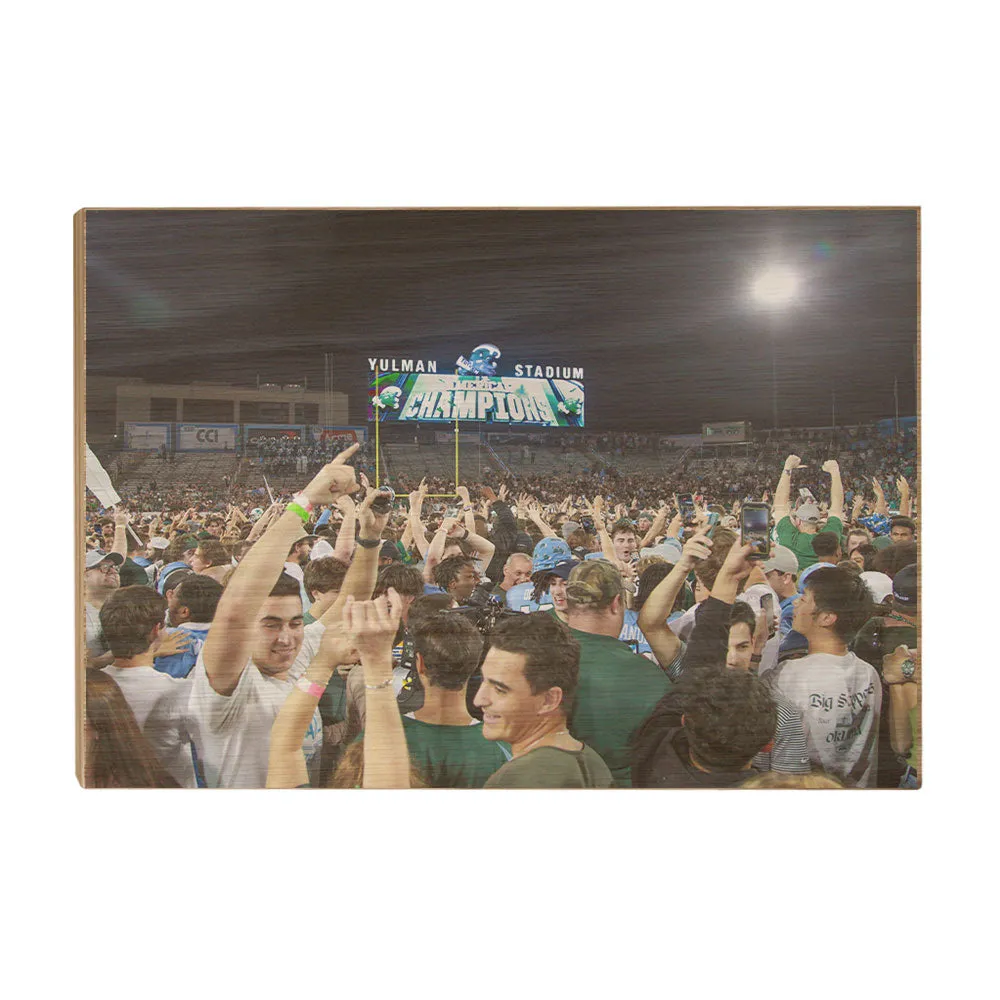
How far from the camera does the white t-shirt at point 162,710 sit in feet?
12.6

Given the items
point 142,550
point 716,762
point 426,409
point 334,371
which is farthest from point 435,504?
point 716,762

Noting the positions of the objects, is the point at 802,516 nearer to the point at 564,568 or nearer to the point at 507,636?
the point at 564,568

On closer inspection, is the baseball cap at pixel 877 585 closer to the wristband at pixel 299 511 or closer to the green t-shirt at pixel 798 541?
the green t-shirt at pixel 798 541

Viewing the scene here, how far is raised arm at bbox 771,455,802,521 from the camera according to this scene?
3869 millimetres

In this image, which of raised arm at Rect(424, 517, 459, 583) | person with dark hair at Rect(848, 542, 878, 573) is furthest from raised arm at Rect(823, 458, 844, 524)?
raised arm at Rect(424, 517, 459, 583)

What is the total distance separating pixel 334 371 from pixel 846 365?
5.58ft

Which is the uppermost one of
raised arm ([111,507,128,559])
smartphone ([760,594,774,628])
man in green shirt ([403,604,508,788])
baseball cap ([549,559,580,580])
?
raised arm ([111,507,128,559])

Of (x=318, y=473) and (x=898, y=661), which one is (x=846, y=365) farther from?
(x=318, y=473)

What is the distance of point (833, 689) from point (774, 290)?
1331 millimetres

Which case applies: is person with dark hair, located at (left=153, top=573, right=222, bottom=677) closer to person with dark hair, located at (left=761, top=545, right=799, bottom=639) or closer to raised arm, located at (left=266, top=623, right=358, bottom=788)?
raised arm, located at (left=266, top=623, right=358, bottom=788)

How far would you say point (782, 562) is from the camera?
385 centimetres

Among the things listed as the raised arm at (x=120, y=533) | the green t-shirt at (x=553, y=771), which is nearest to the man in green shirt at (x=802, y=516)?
the green t-shirt at (x=553, y=771)

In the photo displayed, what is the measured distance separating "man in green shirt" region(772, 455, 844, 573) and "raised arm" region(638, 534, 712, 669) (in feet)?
0.84

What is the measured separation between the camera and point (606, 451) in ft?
12.7
